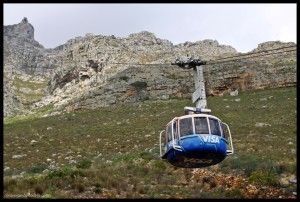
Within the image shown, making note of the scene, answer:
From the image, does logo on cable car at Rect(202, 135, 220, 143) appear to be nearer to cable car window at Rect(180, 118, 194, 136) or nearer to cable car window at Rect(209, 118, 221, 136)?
cable car window at Rect(209, 118, 221, 136)

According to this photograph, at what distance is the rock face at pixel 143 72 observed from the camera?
230 feet

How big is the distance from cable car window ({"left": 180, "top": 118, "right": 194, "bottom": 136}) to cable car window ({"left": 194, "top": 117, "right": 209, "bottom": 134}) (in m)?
0.19

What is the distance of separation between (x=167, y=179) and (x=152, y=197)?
544 centimetres

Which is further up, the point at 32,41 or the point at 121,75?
the point at 32,41

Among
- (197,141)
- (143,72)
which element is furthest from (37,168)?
(143,72)

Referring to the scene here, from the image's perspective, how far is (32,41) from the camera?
184250 mm

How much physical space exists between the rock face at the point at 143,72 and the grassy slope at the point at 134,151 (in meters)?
4.00

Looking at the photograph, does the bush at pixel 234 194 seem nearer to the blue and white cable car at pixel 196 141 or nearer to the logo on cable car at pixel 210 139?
the blue and white cable car at pixel 196 141

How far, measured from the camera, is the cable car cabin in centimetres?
2094

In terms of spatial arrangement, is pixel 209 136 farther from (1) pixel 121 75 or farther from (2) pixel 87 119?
(1) pixel 121 75

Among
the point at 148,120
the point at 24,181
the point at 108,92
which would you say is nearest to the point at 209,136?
the point at 24,181

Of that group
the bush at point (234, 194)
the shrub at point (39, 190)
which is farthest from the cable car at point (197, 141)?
the shrub at point (39, 190)

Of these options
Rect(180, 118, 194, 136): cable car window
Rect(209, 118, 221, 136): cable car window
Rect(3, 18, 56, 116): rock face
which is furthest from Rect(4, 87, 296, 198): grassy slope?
Rect(3, 18, 56, 116): rock face

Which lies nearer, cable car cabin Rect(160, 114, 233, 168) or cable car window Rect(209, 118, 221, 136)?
cable car cabin Rect(160, 114, 233, 168)
